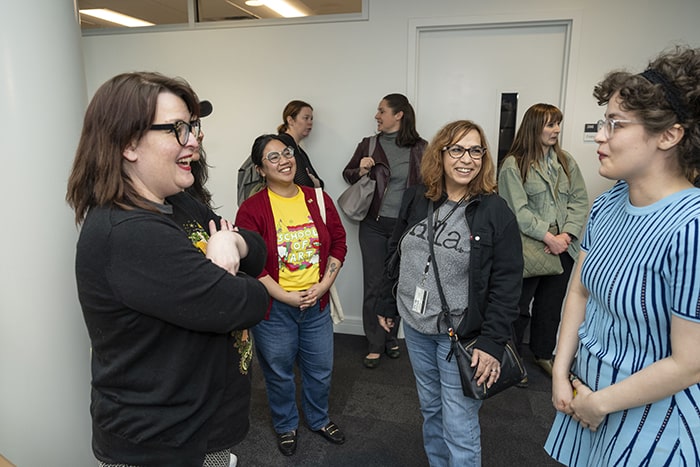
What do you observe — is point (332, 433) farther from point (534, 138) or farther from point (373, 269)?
point (534, 138)

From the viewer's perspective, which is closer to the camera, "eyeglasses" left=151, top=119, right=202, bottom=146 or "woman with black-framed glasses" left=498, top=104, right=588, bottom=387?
"eyeglasses" left=151, top=119, right=202, bottom=146

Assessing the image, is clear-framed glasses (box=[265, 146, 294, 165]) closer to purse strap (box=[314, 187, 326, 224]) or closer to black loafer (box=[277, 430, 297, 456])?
purse strap (box=[314, 187, 326, 224])

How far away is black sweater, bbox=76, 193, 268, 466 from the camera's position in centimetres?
95

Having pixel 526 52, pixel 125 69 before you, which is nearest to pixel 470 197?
pixel 526 52

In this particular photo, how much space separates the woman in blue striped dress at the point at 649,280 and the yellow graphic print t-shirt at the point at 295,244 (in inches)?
51.3

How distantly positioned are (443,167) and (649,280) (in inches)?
36.3

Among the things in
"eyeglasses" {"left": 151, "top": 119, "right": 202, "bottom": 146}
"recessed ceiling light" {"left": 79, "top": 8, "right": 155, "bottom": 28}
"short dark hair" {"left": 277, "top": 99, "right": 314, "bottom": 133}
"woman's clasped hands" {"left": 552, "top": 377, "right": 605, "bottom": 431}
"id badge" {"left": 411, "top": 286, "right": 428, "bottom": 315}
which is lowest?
"woman's clasped hands" {"left": 552, "top": 377, "right": 605, "bottom": 431}

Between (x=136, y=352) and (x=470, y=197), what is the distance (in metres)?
1.24

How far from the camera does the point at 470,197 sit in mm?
1724

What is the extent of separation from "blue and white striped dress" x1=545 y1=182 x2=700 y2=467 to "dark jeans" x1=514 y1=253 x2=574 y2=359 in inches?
71.9

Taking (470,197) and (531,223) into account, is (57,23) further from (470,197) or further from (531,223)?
(531,223)

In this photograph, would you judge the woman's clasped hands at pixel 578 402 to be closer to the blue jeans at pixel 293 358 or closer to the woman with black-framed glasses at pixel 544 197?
the blue jeans at pixel 293 358

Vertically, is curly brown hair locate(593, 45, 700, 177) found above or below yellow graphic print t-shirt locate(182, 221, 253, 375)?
above

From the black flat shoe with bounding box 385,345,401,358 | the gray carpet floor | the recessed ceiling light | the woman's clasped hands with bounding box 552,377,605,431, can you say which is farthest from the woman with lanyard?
the recessed ceiling light
